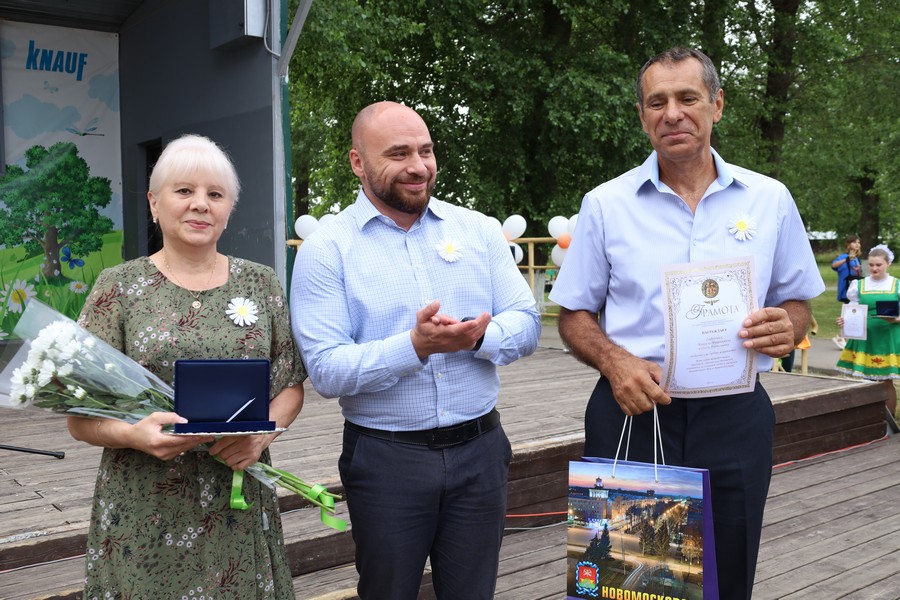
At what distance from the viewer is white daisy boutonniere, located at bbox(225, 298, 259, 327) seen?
181 cm

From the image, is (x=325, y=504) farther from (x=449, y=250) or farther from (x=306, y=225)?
(x=306, y=225)

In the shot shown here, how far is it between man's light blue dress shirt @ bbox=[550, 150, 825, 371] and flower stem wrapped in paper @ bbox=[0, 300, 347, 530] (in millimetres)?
968

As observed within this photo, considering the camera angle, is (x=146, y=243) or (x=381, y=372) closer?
(x=381, y=372)

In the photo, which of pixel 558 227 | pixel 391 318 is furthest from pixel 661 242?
pixel 558 227

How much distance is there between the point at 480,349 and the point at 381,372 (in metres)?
0.24

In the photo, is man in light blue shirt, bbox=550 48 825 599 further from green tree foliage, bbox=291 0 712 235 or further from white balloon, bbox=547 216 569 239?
green tree foliage, bbox=291 0 712 235

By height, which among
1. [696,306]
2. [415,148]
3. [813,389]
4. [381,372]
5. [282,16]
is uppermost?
[282,16]

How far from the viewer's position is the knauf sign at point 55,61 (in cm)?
700

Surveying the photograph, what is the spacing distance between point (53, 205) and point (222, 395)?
6.32m

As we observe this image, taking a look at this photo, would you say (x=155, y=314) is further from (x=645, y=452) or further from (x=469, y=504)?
(x=645, y=452)

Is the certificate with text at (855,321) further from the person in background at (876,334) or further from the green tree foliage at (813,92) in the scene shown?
the green tree foliage at (813,92)

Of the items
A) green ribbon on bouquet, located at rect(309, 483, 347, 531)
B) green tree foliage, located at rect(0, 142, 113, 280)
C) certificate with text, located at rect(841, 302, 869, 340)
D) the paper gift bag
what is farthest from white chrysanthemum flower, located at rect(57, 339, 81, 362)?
certificate with text, located at rect(841, 302, 869, 340)

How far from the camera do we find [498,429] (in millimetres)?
2082

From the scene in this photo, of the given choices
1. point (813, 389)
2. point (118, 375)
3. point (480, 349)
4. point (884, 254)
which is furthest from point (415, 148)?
point (884, 254)
